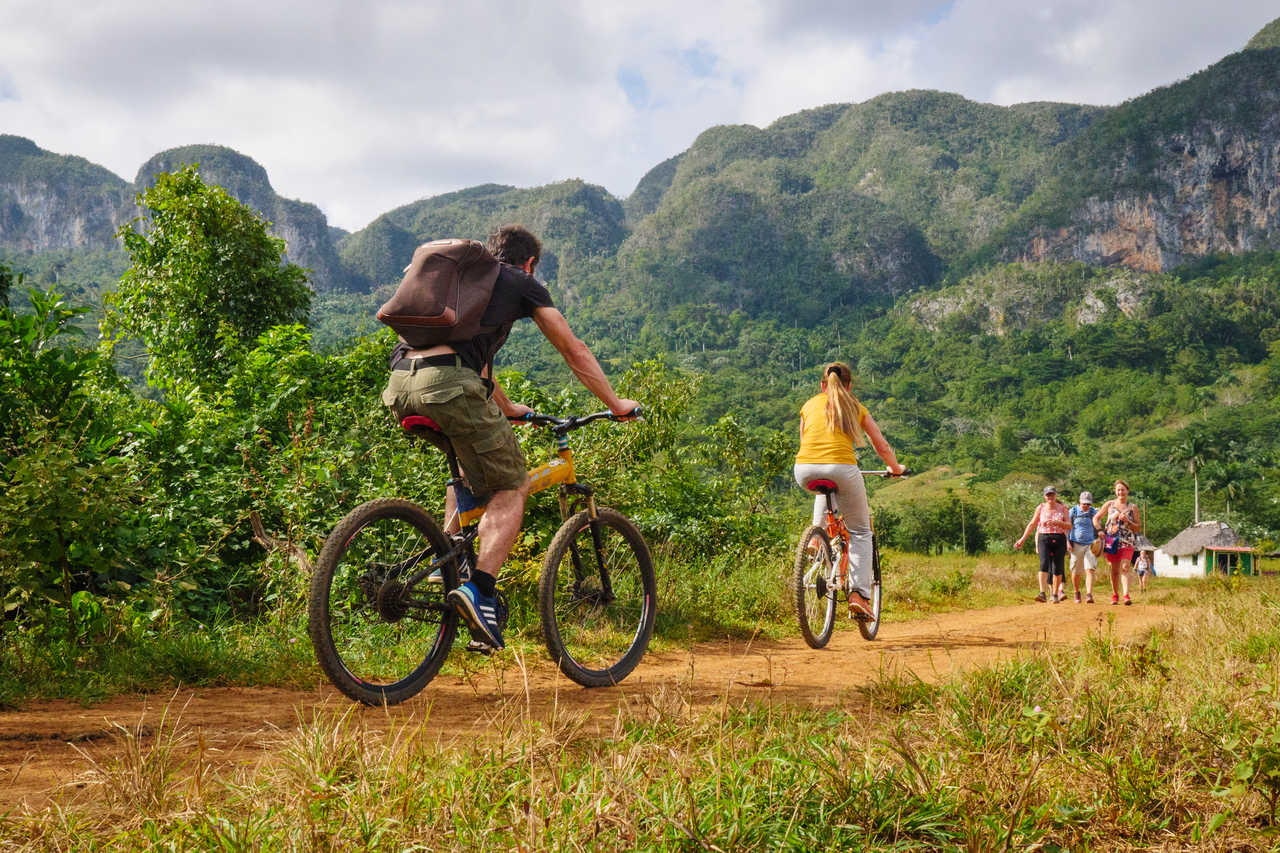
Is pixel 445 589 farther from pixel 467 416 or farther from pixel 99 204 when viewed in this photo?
pixel 99 204

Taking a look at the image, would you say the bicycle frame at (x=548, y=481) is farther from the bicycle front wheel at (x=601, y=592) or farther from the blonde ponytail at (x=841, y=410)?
the blonde ponytail at (x=841, y=410)

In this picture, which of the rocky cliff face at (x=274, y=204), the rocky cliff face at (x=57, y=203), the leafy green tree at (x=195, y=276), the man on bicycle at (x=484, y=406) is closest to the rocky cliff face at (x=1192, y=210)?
the rocky cliff face at (x=274, y=204)

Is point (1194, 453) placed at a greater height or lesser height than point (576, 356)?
lesser

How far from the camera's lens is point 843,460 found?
19.1 ft

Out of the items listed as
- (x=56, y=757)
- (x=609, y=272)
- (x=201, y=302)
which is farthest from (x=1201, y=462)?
(x=609, y=272)

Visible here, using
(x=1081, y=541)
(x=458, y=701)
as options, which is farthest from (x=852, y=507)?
(x=1081, y=541)

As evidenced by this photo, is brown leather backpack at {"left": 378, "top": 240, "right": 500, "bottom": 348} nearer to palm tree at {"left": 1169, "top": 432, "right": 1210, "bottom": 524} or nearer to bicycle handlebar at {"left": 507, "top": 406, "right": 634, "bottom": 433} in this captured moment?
bicycle handlebar at {"left": 507, "top": 406, "right": 634, "bottom": 433}

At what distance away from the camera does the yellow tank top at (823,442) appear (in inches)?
230

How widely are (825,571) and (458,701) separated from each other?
11.0 feet

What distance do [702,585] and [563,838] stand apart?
5.18 m

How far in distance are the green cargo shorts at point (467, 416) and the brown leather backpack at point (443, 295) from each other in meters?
0.14

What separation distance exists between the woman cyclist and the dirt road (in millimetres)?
607

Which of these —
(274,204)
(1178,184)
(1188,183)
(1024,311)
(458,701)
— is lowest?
(458,701)

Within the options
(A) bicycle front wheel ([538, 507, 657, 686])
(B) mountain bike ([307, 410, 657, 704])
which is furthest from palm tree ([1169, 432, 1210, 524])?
(B) mountain bike ([307, 410, 657, 704])
